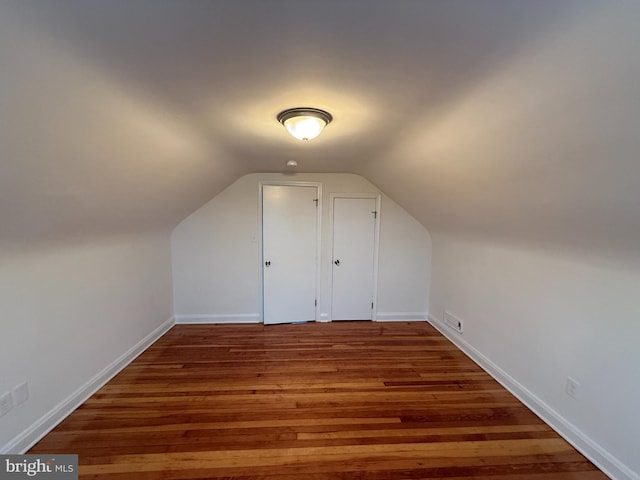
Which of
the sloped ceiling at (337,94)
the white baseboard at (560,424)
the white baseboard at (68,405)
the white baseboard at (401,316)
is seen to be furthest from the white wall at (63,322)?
the white baseboard at (560,424)

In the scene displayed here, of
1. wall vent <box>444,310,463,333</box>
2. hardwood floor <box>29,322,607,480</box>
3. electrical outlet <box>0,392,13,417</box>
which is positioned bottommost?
hardwood floor <box>29,322,607,480</box>

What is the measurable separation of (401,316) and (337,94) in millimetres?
3308

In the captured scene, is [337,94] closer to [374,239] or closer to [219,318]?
[374,239]

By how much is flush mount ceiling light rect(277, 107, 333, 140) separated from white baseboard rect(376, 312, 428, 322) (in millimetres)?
2947

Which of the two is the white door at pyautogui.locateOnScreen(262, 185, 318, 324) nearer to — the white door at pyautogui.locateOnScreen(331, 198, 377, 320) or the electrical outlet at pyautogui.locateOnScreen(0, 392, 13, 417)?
the white door at pyautogui.locateOnScreen(331, 198, 377, 320)

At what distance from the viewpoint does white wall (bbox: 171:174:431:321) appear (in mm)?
3617

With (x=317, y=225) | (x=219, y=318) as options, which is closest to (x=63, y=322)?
(x=219, y=318)

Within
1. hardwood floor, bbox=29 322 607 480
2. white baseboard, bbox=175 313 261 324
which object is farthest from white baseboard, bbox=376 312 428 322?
white baseboard, bbox=175 313 261 324

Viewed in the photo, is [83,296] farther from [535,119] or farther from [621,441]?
[621,441]

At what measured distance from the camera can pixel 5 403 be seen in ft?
5.33

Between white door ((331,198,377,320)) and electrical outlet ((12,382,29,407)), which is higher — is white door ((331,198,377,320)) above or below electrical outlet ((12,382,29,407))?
above

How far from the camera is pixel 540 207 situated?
5.72ft

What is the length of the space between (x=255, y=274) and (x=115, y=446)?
86.1 inches

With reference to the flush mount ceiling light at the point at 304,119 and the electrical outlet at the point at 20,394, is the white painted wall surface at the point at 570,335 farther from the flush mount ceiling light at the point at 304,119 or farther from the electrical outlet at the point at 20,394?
the electrical outlet at the point at 20,394
